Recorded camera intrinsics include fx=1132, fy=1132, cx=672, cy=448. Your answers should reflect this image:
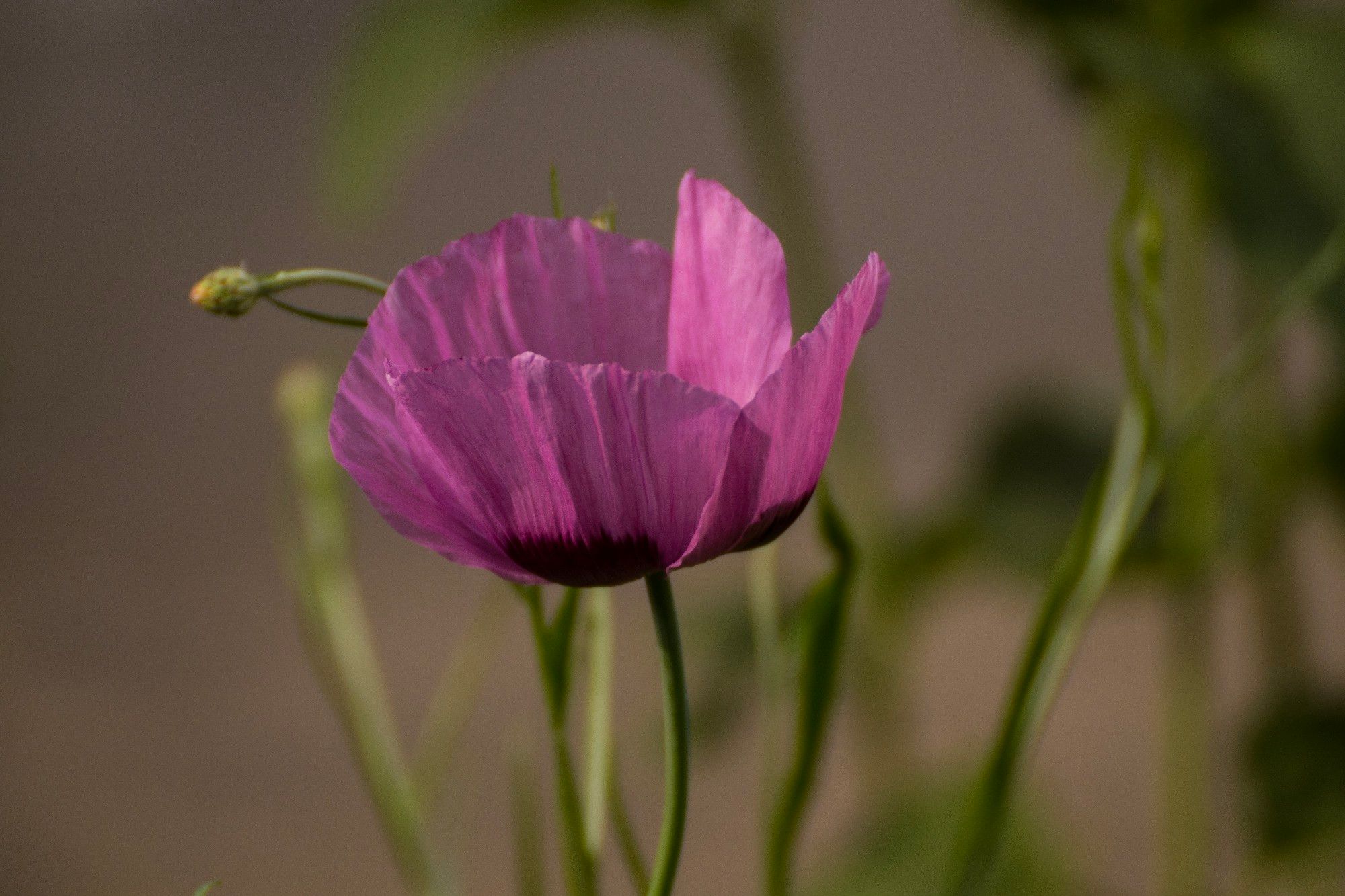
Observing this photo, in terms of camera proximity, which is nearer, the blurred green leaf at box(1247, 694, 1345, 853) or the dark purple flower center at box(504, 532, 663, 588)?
the dark purple flower center at box(504, 532, 663, 588)

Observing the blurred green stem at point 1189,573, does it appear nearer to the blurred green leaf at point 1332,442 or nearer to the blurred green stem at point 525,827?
the blurred green leaf at point 1332,442

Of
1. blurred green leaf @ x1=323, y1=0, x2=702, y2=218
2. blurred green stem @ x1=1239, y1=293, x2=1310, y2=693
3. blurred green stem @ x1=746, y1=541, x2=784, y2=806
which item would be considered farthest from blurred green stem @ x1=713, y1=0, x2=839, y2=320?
blurred green stem @ x1=746, y1=541, x2=784, y2=806

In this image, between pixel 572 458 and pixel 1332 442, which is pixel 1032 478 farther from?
pixel 572 458

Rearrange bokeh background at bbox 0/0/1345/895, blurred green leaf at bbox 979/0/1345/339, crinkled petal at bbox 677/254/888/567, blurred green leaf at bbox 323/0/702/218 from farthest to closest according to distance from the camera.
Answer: bokeh background at bbox 0/0/1345/895, blurred green leaf at bbox 323/0/702/218, blurred green leaf at bbox 979/0/1345/339, crinkled petal at bbox 677/254/888/567

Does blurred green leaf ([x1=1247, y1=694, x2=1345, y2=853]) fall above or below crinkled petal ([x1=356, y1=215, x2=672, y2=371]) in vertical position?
below

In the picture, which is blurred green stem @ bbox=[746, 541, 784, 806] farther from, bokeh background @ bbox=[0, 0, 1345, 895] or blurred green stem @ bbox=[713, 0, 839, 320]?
bokeh background @ bbox=[0, 0, 1345, 895]

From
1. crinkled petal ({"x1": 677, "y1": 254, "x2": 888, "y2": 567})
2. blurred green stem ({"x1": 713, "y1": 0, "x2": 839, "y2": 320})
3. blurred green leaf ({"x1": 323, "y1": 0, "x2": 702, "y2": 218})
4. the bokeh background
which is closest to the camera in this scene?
crinkled petal ({"x1": 677, "y1": 254, "x2": 888, "y2": 567})

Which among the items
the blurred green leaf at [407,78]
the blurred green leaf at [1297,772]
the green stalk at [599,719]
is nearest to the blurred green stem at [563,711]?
the green stalk at [599,719]
